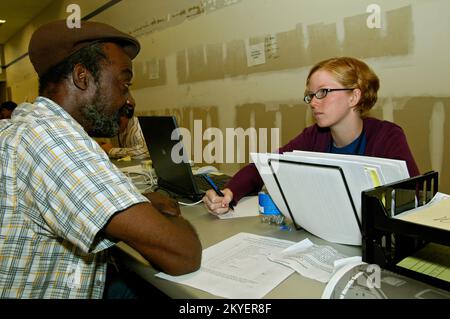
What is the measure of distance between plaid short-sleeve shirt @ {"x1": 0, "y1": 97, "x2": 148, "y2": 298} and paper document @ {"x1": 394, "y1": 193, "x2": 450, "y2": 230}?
1.88 feet

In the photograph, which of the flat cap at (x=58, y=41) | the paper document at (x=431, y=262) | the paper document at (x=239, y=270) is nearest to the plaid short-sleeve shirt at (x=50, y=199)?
the flat cap at (x=58, y=41)

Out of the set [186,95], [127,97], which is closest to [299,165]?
[127,97]

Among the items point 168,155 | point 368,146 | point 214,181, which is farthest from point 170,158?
point 368,146

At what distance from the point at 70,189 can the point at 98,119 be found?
33 cm

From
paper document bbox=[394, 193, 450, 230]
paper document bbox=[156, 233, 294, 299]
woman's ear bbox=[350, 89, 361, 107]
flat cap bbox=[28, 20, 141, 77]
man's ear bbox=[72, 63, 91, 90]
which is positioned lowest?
paper document bbox=[156, 233, 294, 299]

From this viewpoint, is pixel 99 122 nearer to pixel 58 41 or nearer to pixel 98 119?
pixel 98 119

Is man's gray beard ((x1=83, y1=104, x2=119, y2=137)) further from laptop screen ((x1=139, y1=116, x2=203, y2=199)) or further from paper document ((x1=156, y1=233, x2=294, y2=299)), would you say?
paper document ((x1=156, y1=233, x2=294, y2=299))

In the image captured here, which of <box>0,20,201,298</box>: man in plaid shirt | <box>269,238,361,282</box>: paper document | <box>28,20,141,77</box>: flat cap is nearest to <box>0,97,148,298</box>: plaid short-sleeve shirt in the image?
<box>0,20,201,298</box>: man in plaid shirt

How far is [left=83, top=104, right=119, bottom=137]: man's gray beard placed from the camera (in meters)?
1.02

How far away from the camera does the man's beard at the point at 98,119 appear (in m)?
1.02

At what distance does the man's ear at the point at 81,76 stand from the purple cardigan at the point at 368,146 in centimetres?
67

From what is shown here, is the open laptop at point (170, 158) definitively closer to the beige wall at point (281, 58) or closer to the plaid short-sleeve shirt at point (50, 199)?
the plaid short-sleeve shirt at point (50, 199)

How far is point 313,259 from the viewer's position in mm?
885
